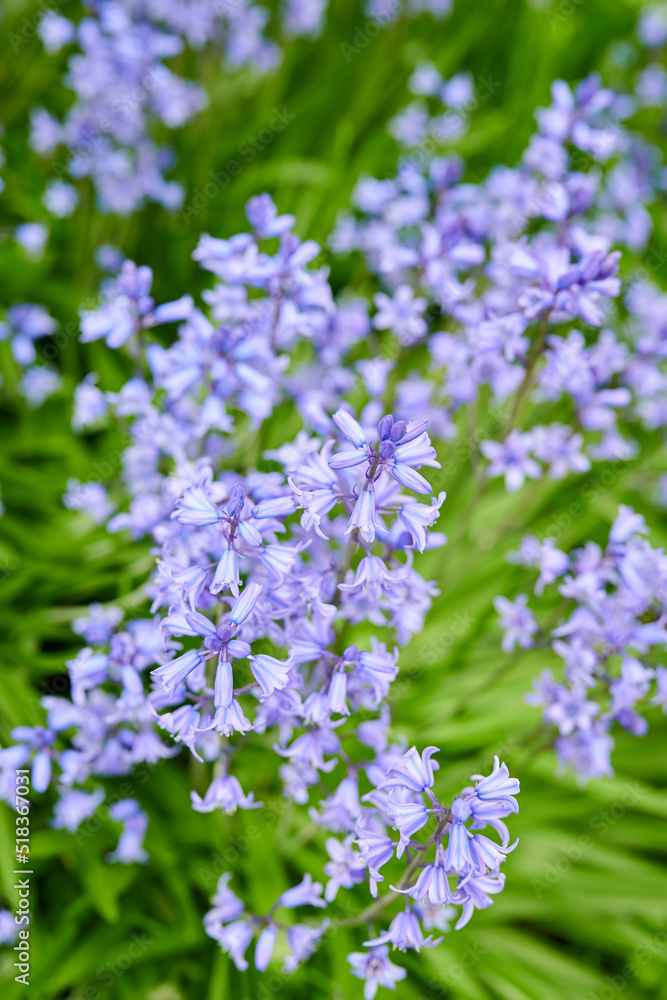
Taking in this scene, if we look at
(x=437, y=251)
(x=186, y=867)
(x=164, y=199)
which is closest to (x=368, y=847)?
(x=186, y=867)

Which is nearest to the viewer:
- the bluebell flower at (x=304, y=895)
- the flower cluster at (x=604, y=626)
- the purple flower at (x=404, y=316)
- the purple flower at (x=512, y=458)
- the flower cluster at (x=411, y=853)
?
the flower cluster at (x=411, y=853)

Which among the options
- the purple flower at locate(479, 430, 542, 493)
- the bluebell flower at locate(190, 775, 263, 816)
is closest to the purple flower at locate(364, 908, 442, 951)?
the bluebell flower at locate(190, 775, 263, 816)

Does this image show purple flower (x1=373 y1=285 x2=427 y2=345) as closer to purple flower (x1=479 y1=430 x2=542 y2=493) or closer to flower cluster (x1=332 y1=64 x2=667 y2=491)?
flower cluster (x1=332 y1=64 x2=667 y2=491)

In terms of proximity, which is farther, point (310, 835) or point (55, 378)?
point (55, 378)

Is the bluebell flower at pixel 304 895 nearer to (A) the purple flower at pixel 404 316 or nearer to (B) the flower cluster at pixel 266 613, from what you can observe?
(B) the flower cluster at pixel 266 613

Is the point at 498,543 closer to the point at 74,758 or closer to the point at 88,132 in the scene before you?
the point at 74,758

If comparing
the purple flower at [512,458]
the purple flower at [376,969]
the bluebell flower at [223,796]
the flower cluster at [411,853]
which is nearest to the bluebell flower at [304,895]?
the flower cluster at [411,853]

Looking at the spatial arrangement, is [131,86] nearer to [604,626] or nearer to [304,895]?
[604,626]
